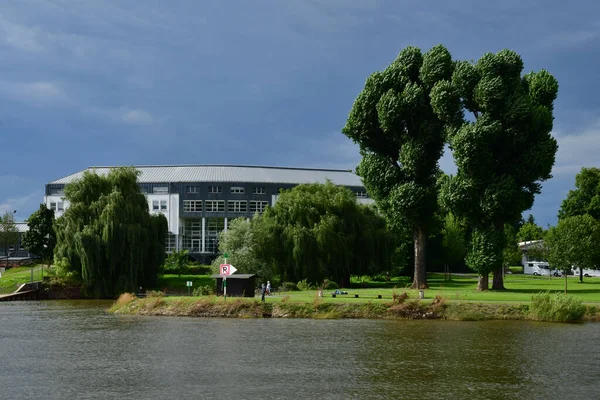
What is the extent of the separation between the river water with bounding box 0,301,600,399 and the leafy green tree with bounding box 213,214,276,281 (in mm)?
26267

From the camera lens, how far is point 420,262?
201ft

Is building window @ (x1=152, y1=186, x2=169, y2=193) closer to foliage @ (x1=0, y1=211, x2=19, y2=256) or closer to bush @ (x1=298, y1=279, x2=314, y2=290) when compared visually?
foliage @ (x1=0, y1=211, x2=19, y2=256)

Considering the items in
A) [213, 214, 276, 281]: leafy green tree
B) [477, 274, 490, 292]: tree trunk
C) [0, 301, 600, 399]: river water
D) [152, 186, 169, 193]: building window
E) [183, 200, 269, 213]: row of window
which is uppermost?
[152, 186, 169, 193]: building window

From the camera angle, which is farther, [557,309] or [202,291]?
[202,291]

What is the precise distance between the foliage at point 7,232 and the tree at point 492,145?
3751 inches

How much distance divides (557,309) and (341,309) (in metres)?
13.3

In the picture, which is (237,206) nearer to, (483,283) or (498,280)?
(498,280)

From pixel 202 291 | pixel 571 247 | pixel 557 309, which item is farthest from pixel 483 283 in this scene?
pixel 202 291

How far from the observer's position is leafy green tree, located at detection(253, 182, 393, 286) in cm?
6650

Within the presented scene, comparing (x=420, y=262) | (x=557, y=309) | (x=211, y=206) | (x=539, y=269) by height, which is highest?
(x=211, y=206)

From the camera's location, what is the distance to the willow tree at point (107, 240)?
64.5 metres

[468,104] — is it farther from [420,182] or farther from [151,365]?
[151,365]

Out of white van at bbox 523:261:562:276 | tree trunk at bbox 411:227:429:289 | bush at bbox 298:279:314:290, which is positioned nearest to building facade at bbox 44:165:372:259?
white van at bbox 523:261:562:276

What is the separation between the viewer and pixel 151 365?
2578 centimetres
